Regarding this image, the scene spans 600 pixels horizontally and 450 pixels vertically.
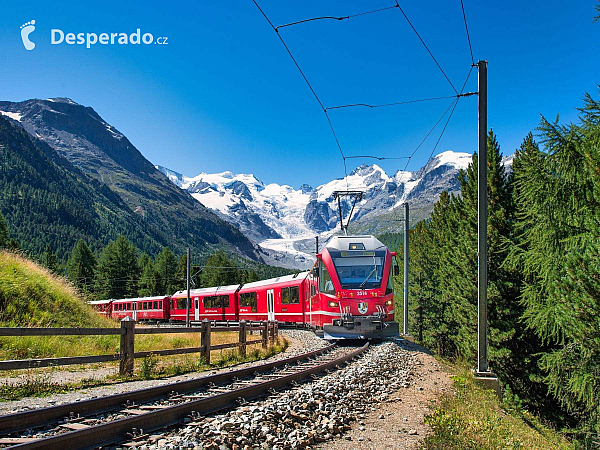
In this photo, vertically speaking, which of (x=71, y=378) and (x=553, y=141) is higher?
(x=553, y=141)

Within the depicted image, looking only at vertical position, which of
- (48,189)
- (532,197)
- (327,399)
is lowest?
(327,399)

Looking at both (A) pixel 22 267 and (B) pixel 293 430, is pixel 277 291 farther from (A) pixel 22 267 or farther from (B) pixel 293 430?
(B) pixel 293 430

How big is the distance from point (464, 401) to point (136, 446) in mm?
5454

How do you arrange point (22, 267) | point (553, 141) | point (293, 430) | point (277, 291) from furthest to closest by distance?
point (277, 291) → point (22, 267) → point (553, 141) → point (293, 430)

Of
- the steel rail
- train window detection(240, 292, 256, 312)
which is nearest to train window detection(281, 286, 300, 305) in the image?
train window detection(240, 292, 256, 312)

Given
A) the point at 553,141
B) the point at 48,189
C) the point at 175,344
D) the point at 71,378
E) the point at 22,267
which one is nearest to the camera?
the point at 71,378

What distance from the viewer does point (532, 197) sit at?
1297 cm

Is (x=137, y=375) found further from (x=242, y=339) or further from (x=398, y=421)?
(x=398, y=421)

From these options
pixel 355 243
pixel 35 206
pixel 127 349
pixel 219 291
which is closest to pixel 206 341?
pixel 127 349

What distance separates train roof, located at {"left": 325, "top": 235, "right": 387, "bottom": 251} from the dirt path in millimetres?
8094

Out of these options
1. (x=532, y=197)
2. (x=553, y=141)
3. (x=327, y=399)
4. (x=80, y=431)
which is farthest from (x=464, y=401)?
(x=553, y=141)

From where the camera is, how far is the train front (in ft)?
56.5

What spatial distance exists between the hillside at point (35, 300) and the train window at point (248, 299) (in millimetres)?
17838

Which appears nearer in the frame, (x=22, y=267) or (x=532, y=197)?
(x=532, y=197)
